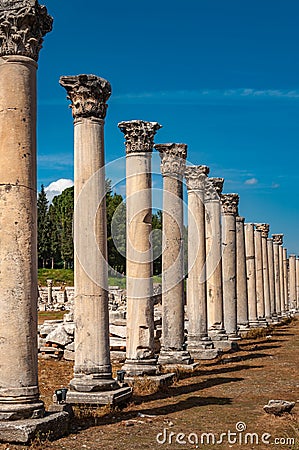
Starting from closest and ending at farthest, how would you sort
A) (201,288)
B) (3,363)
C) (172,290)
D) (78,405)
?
(3,363), (78,405), (172,290), (201,288)

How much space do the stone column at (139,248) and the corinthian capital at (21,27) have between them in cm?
667

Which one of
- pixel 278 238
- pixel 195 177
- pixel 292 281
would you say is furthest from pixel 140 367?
pixel 292 281

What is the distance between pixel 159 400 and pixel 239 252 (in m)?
19.7

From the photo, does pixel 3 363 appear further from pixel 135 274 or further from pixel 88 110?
pixel 135 274

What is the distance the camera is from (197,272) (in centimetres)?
2447

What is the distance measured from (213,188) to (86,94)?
14254mm

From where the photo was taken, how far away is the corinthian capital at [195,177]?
25391 mm

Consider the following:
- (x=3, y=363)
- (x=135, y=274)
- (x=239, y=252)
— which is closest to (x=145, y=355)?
(x=135, y=274)

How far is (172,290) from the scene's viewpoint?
20.7 metres

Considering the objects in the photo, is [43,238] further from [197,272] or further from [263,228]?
[197,272]

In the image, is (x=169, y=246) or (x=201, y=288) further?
(x=201, y=288)

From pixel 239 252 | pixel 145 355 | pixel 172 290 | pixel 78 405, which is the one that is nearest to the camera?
pixel 78 405

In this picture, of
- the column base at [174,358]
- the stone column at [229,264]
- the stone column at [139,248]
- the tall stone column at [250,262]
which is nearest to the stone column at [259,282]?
the tall stone column at [250,262]

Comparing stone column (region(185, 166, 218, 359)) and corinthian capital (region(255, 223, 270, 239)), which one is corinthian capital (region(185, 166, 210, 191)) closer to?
stone column (region(185, 166, 218, 359))
